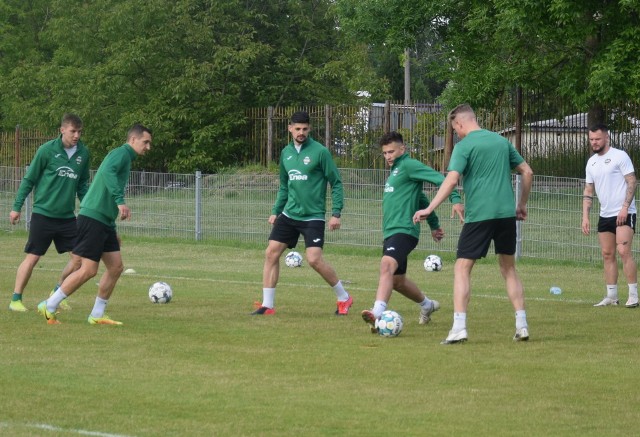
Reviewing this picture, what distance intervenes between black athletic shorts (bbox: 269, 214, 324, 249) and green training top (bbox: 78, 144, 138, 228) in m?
2.13

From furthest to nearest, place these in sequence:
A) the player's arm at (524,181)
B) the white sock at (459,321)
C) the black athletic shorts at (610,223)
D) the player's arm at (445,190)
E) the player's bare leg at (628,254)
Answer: the black athletic shorts at (610,223)
the player's bare leg at (628,254)
the player's arm at (524,181)
the white sock at (459,321)
the player's arm at (445,190)

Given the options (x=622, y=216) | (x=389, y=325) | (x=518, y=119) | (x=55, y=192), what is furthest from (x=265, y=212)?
(x=389, y=325)

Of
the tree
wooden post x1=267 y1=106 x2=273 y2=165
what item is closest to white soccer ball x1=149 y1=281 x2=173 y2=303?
the tree

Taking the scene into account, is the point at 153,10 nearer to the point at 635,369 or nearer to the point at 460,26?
Answer: the point at 460,26

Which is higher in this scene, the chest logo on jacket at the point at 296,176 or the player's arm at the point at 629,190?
the chest logo on jacket at the point at 296,176

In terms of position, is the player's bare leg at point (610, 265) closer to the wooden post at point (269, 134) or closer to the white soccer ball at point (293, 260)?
the white soccer ball at point (293, 260)

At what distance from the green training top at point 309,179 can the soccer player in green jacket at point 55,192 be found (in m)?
2.25

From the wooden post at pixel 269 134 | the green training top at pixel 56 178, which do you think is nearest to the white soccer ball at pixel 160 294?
the green training top at pixel 56 178

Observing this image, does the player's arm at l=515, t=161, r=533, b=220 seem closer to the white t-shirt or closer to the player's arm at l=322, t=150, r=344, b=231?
the player's arm at l=322, t=150, r=344, b=231

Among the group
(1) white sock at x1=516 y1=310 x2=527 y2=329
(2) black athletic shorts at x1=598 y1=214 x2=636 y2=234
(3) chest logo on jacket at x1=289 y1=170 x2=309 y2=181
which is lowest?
(1) white sock at x1=516 y1=310 x2=527 y2=329

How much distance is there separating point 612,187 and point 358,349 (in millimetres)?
4993

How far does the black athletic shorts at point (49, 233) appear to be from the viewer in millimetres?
13672

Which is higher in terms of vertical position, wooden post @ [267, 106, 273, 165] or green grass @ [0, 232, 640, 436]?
wooden post @ [267, 106, 273, 165]

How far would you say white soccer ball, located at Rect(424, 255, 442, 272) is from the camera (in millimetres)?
20500
